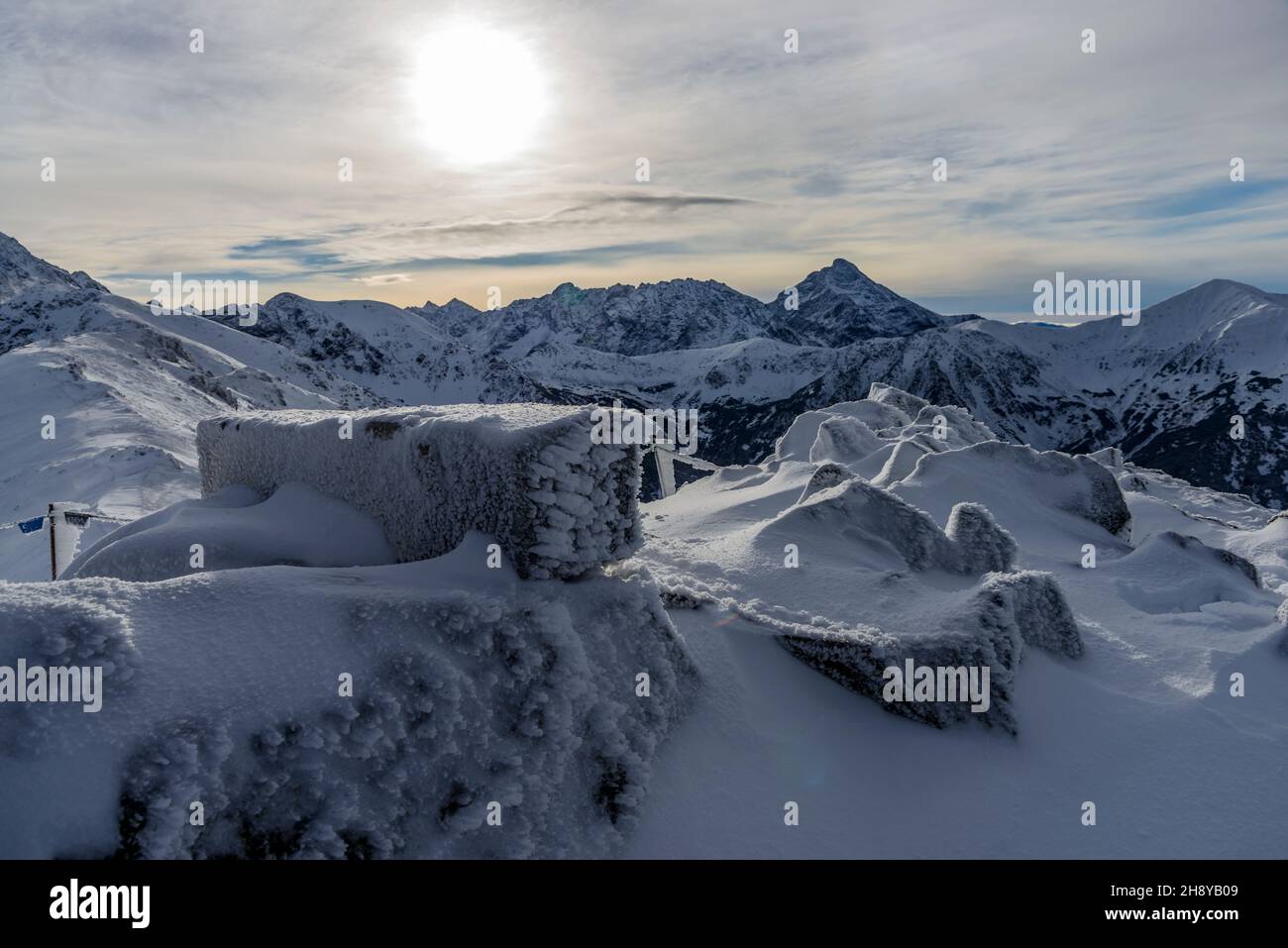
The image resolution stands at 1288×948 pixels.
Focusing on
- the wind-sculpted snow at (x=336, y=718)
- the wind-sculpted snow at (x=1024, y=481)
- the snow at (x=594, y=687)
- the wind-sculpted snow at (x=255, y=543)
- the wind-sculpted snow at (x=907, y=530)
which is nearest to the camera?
the wind-sculpted snow at (x=336, y=718)

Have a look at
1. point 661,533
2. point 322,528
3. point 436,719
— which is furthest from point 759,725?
point 661,533

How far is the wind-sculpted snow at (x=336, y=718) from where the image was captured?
4.24 metres

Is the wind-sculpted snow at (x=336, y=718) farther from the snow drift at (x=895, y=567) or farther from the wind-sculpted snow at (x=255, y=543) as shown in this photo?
the snow drift at (x=895, y=567)

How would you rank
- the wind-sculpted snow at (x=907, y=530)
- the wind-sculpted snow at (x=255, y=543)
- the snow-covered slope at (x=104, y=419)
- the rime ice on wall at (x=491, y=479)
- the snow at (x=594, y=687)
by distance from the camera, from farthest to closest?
1. the snow-covered slope at (x=104, y=419)
2. the wind-sculpted snow at (x=907, y=530)
3. the wind-sculpted snow at (x=255, y=543)
4. the rime ice on wall at (x=491, y=479)
5. the snow at (x=594, y=687)

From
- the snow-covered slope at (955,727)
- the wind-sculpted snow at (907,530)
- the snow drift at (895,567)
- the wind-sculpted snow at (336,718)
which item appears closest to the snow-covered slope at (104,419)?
the snow drift at (895,567)

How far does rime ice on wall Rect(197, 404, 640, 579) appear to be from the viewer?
21.2ft

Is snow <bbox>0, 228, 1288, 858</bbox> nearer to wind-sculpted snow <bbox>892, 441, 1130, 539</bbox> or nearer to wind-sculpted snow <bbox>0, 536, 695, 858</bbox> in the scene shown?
wind-sculpted snow <bbox>0, 536, 695, 858</bbox>

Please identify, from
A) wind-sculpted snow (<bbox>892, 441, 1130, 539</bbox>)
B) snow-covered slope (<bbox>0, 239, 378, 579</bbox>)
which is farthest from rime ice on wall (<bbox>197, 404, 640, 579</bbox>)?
Answer: snow-covered slope (<bbox>0, 239, 378, 579</bbox>)

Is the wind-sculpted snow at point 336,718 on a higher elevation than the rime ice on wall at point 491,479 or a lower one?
lower

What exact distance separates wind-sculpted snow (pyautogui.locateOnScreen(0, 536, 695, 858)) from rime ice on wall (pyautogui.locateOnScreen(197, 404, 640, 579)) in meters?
0.37

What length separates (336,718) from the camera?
4.98 metres

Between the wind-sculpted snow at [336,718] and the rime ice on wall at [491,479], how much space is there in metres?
0.37
